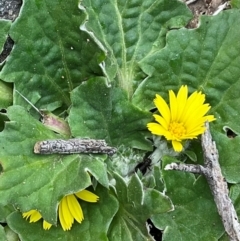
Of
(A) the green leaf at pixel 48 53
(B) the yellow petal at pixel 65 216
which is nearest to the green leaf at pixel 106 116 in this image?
(A) the green leaf at pixel 48 53

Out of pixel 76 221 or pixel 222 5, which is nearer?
pixel 76 221

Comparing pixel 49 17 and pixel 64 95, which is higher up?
pixel 49 17

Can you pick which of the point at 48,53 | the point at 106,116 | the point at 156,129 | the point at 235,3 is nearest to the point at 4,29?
the point at 48,53

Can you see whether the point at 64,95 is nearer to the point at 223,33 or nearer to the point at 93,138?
the point at 93,138

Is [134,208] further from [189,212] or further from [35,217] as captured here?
[35,217]

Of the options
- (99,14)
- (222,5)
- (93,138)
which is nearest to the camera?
(93,138)

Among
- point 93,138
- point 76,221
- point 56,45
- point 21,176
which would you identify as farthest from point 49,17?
point 76,221

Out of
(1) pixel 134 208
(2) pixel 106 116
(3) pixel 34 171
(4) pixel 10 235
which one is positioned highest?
(2) pixel 106 116

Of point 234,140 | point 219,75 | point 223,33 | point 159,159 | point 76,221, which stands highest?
point 223,33
